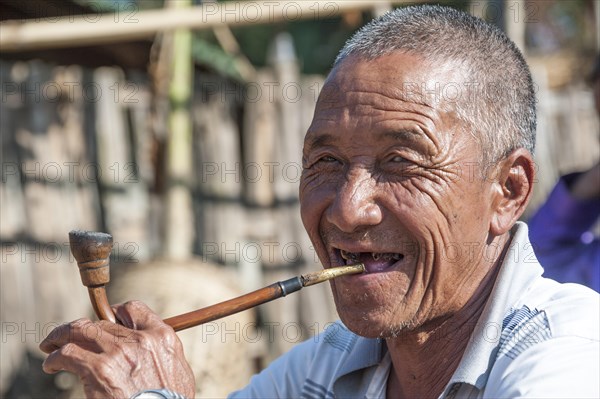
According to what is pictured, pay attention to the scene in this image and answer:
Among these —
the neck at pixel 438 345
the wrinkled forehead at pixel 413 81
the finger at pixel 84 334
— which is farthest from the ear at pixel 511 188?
the finger at pixel 84 334

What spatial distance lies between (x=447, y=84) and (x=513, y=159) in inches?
10.6

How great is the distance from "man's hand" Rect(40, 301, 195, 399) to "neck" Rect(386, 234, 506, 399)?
1.98 ft

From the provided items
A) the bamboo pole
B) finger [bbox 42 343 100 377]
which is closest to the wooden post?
the bamboo pole

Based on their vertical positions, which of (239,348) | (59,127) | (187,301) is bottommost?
(239,348)

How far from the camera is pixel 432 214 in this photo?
82.1 inches

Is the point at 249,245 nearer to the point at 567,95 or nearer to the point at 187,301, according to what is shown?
the point at 187,301

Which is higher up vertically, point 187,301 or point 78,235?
point 78,235

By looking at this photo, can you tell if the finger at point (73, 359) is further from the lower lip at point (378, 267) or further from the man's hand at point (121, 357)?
the lower lip at point (378, 267)

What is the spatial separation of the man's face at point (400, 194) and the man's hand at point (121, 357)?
0.45 meters

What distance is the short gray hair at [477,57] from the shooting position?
6.92ft

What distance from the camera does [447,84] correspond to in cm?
208

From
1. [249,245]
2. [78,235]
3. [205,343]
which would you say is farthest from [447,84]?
[249,245]

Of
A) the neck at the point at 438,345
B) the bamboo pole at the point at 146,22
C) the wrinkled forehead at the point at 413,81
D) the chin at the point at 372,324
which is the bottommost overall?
the neck at the point at 438,345

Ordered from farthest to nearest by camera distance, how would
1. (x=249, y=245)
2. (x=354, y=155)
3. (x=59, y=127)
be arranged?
(x=249, y=245)
(x=59, y=127)
(x=354, y=155)
